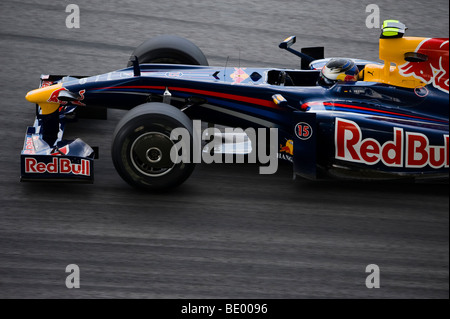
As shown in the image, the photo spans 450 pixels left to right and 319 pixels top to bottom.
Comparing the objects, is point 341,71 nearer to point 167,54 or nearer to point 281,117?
point 281,117

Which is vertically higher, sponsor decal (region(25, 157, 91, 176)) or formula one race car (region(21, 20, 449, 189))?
formula one race car (region(21, 20, 449, 189))

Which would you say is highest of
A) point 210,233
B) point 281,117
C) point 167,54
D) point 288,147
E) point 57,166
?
point 167,54

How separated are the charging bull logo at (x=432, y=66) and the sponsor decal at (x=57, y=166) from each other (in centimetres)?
294

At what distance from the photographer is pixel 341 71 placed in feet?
23.3

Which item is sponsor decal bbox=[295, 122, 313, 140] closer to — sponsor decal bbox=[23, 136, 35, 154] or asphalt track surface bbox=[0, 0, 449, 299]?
asphalt track surface bbox=[0, 0, 449, 299]

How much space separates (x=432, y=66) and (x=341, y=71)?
2.65ft

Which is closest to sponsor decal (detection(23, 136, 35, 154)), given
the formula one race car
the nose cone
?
the formula one race car

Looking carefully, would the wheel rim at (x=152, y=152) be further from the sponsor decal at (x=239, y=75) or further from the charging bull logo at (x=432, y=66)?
the charging bull logo at (x=432, y=66)

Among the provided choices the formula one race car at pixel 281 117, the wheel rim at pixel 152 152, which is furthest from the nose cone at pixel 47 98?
the wheel rim at pixel 152 152

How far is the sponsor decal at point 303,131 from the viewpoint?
21.9ft

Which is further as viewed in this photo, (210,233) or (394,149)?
(394,149)

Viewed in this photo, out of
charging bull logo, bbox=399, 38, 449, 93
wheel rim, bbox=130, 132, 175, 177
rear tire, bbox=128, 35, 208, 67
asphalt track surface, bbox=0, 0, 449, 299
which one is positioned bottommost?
asphalt track surface, bbox=0, 0, 449, 299

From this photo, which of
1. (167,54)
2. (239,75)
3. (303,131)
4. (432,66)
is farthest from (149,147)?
(432,66)

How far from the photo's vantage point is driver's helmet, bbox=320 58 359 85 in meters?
7.10
